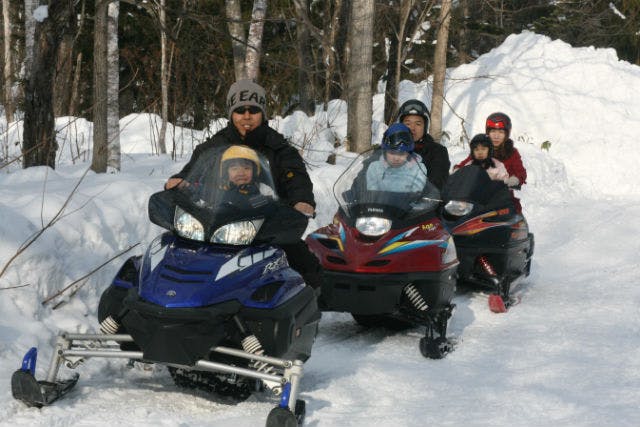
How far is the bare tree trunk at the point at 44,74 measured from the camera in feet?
28.2

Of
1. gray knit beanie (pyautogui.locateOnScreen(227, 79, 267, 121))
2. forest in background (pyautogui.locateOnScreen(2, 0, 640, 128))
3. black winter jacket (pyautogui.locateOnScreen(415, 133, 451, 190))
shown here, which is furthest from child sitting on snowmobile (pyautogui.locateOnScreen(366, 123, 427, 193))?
forest in background (pyautogui.locateOnScreen(2, 0, 640, 128))

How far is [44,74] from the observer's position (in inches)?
344

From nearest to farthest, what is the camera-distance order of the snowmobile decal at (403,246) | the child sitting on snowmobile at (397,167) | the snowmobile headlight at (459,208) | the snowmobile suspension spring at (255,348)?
the snowmobile suspension spring at (255,348), the snowmobile decal at (403,246), the child sitting on snowmobile at (397,167), the snowmobile headlight at (459,208)

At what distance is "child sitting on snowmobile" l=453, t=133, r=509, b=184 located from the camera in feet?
31.7

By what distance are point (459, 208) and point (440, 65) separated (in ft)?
36.0

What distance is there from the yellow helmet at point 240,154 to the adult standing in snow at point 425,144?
3.31 m

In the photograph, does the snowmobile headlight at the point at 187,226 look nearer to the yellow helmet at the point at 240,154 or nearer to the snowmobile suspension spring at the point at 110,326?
the yellow helmet at the point at 240,154

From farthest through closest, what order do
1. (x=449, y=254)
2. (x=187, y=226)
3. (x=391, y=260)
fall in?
(x=449, y=254) → (x=391, y=260) → (x=187, y=226)

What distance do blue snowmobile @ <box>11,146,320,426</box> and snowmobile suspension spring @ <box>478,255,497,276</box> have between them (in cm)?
374

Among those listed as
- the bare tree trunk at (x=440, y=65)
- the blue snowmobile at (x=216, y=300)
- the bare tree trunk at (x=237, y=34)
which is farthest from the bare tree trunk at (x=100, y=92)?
the bare tree trunk at (x=440, y=65)

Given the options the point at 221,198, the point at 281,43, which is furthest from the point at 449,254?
the point at 281,43

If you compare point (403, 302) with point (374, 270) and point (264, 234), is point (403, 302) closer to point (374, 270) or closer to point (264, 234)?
point (374, 270)

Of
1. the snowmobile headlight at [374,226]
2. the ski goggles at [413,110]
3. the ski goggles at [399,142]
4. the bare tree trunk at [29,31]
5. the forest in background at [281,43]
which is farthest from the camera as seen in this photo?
the forest in background at [281,43]

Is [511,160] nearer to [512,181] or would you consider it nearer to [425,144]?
[512,181]
